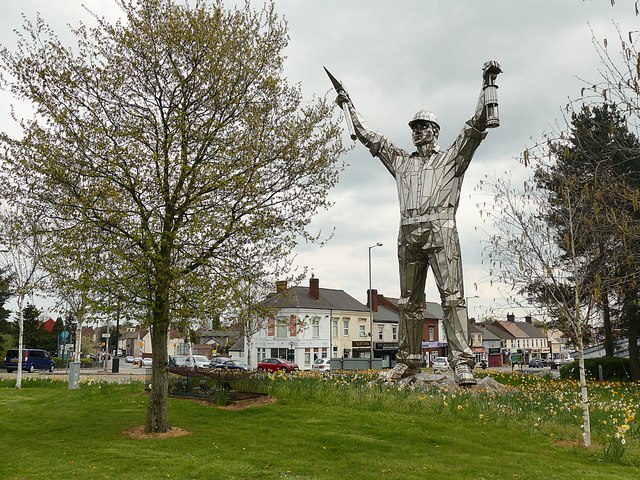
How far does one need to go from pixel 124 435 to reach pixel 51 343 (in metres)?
52.8

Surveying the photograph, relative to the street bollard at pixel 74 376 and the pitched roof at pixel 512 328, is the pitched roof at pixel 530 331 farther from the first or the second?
the street bollard at pixel 74 376

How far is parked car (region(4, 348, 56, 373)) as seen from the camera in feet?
117

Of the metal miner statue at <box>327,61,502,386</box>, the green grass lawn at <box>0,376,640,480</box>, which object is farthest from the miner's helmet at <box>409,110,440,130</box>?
the green grass lawn at <box>0,376,640,480</box>

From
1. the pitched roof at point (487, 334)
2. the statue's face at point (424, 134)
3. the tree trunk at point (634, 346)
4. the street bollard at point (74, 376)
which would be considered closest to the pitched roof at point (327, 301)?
the tree trunk at point (634, 346)

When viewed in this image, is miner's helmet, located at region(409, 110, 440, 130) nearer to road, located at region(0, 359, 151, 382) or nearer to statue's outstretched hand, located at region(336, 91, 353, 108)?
statue's outstretched hand, located at region(336, 91, 353, 108)

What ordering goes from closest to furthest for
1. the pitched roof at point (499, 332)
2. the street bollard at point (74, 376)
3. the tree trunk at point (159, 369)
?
the tree trunk at point (159, 369)
the street bollard at point (74, 376)
the pitched roof at point (499, 332)

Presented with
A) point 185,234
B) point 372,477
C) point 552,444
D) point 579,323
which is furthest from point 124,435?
point 579,323

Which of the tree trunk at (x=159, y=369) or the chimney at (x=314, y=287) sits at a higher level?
the chimney at (x=314, y=287)

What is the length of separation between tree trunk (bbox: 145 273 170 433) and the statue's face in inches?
306

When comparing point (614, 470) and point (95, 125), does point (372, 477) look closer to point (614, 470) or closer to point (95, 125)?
point (614, 470)

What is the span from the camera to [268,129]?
11.5m

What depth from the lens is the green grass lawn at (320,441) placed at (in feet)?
25.8

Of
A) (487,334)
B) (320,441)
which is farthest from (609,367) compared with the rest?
(487,334)

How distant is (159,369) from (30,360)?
31.1 meters
